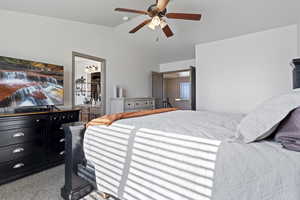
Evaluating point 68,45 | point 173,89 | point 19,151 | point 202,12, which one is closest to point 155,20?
point 202,12

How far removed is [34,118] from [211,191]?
8.07 ft

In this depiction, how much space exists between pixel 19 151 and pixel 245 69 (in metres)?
4.61

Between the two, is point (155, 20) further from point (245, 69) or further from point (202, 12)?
point (245, 69)

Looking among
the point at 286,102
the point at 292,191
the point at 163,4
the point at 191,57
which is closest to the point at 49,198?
the point at 292,191

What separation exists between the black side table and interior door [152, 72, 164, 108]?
428 centimetres

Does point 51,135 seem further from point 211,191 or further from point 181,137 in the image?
point 211,191

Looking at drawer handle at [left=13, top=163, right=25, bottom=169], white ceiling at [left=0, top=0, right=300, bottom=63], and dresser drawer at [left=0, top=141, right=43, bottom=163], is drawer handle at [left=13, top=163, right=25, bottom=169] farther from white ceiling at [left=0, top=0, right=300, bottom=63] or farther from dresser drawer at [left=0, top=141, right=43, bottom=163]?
white ceiling at [left=0, top=0, right=300, bottom=63]

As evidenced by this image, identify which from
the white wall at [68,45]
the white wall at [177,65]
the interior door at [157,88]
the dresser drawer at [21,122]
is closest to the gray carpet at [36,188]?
the dresser drawer at [21,122]

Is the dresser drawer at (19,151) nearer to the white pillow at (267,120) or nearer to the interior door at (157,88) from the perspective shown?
the white pillow at (267,120)

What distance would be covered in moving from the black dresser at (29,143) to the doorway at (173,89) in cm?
376

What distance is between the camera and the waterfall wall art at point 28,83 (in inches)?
86.4

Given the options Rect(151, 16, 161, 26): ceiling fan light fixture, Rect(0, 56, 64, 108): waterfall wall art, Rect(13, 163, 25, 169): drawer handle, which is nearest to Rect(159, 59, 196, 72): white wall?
Rect(151, 16, 161, 26): ceiling fan light fixture

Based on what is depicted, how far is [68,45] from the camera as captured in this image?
10.7 ft

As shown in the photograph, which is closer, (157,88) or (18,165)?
(18,165)
